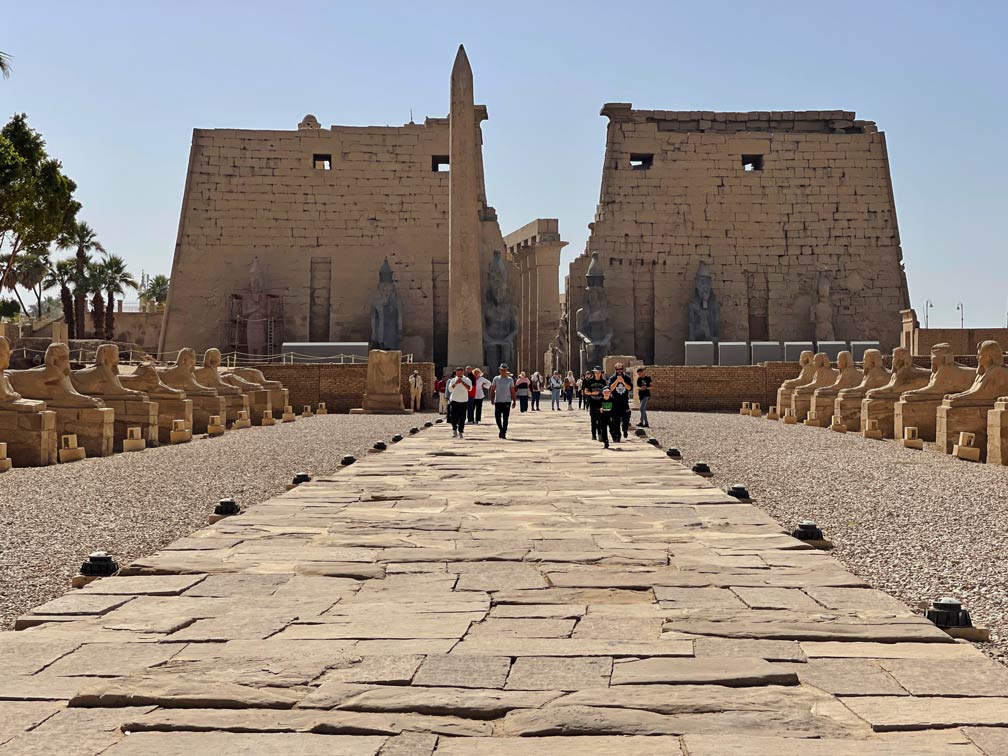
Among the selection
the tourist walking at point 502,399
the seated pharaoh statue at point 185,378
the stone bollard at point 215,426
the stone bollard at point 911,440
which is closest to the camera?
the stone bollard at point 911,440

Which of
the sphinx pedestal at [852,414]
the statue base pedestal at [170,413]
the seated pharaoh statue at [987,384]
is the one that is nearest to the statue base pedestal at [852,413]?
the sphinx pedestal at [852,414]

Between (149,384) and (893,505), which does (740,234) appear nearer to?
(149,384)

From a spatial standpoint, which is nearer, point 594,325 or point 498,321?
point 594,325

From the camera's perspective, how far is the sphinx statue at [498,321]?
1211 inches

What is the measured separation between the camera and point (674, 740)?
9.05 feet

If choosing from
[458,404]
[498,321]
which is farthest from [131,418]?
[498,321]

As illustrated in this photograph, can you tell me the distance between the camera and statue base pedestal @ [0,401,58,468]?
36.0ft

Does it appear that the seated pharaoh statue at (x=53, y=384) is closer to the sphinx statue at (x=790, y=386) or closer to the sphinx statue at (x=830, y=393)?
the sphinx statue at (x=830, y=393)

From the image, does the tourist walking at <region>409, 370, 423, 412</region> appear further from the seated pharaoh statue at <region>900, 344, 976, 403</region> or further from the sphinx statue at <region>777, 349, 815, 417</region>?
the seated pharaoh statue at <region>900, 344, 976, 403</region>

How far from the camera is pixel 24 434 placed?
36.0 feet

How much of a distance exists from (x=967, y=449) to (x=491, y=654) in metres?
9.47

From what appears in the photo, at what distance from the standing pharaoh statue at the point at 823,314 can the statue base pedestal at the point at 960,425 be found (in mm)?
20994

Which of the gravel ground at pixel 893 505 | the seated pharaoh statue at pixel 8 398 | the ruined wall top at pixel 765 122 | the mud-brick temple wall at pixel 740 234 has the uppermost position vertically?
the ruined wall top at pixel 765 122

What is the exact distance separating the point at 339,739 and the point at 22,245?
3112 cm
